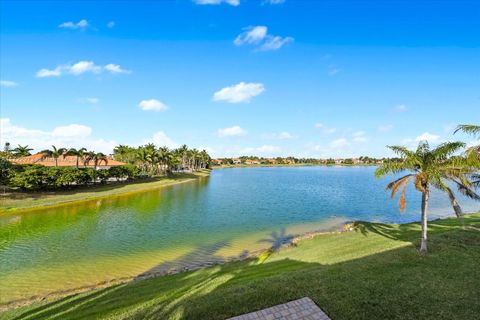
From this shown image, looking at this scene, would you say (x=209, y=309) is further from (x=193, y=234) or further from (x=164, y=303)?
(x=193, y=234)

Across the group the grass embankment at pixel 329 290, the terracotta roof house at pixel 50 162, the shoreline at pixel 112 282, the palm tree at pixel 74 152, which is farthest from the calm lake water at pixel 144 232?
the terracotta roof house at pixel 50 162

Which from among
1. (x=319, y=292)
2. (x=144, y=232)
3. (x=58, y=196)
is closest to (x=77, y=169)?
(x=58, y=196)

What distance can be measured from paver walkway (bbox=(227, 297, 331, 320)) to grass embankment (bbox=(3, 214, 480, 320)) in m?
0.30

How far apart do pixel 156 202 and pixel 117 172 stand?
2687 centimetres

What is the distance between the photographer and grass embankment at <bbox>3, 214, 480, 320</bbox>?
9219 millimetres

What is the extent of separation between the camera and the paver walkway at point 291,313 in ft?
28.6

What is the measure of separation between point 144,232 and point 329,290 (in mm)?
22986

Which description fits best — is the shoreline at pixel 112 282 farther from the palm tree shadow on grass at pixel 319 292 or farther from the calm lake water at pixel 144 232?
the palm tree shadow on grass at pixel 319 292

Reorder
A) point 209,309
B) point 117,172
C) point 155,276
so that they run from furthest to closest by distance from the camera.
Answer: point 117,172
point 155,276
point 209,309

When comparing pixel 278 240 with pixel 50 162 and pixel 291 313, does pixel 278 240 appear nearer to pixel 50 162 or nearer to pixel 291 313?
pixel 291 313

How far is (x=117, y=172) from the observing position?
70.1m

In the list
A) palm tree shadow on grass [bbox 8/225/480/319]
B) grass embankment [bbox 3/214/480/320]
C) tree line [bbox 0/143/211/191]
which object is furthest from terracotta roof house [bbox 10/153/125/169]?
palm tree shadow on grass [bbox 8/225/480/319]

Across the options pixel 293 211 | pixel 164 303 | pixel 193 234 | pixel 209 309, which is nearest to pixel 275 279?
pixel 209 309

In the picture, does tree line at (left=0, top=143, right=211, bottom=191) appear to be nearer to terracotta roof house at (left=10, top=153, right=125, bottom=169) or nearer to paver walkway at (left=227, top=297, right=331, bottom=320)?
terracotta roof house at (left=10, top=153, right=125, bottom=169)
